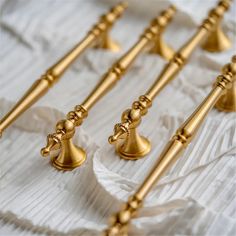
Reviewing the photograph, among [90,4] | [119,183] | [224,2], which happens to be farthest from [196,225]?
[90,4]

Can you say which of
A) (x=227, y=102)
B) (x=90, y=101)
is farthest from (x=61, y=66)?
(x=227, y=102)

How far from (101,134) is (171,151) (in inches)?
6.3

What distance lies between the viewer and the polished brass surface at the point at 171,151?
1.99 ft

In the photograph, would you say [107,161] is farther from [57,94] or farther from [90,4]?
[90,4]

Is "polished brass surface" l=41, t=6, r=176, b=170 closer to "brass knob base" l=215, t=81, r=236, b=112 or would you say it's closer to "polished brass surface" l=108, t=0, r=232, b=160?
"polished brass surface" l=108, t=0, r=232, b=160

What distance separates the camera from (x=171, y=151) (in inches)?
26.8

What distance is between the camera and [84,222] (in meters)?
0.67

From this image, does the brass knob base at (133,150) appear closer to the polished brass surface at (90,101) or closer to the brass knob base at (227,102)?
the polished brass surface at (90,101)

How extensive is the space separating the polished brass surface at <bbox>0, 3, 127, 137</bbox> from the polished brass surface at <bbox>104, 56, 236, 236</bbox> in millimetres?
225

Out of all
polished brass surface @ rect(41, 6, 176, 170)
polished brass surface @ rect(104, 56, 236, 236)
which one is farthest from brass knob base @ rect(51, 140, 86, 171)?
polished brass surface @ rect(104, 56, 236, 236)

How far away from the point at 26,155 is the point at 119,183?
153 millimetres

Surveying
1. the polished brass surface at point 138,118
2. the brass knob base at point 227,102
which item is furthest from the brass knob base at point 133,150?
the brass knob base at point 227,102

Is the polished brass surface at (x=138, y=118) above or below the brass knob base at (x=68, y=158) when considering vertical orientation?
above

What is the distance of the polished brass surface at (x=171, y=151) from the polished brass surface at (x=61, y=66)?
225 mm
